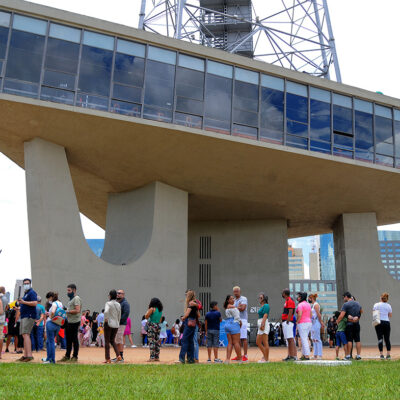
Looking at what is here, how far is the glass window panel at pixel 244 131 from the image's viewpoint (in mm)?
20484

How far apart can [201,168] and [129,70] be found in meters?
5.78

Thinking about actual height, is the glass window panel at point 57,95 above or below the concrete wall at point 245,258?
above

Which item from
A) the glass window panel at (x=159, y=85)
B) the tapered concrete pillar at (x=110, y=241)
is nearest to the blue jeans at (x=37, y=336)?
the tapered concrete pillar at (x=110, y=241)

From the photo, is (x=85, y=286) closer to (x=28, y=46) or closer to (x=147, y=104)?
(x=147, y=104)

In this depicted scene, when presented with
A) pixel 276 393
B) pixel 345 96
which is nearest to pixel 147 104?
pixel 345 96

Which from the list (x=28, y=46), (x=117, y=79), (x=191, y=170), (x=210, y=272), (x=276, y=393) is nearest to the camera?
(x=276, y=393)

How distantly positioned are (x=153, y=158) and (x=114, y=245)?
5.30 metres

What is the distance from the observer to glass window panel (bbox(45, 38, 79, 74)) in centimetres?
1802

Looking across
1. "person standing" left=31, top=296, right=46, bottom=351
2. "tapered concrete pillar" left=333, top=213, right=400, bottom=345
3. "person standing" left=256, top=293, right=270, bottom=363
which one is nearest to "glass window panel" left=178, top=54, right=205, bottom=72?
"person standing" left=31, top=296, right=46, bottom=351

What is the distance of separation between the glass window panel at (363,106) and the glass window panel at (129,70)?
10.9 meters

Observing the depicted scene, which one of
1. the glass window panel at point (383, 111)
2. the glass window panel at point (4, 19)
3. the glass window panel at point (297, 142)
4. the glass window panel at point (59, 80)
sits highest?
the glass window panel at point (4, 19)

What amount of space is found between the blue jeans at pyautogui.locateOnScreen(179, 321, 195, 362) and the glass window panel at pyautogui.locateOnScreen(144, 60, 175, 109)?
36.8 feet

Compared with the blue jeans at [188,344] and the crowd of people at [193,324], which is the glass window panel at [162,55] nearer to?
the crowd of people at [193,324]

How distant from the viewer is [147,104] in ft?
63.1
